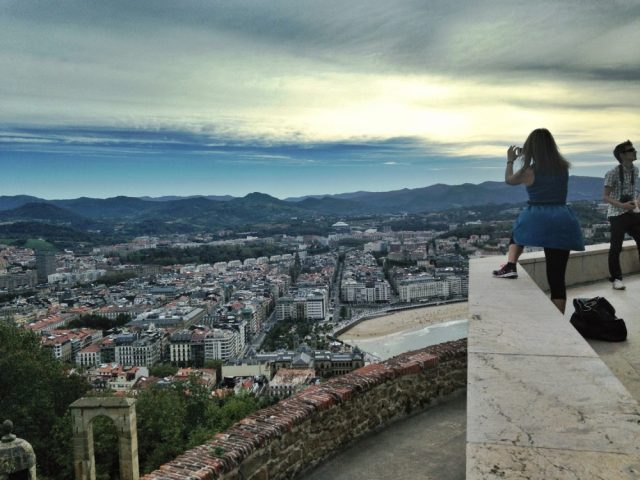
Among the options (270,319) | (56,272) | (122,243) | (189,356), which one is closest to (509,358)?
(189,356)

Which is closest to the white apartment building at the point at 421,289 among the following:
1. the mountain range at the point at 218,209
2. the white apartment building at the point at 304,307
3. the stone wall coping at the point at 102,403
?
the white apartment building at the point at 304,307

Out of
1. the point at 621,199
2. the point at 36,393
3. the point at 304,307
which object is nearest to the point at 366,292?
the point at 304,307

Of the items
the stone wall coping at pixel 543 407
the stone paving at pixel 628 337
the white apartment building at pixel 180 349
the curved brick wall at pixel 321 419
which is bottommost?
the white apartment building at pixel 180 349

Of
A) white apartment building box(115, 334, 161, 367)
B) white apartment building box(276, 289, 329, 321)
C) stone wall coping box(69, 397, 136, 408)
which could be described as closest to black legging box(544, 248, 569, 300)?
stone wall coping box(69, 397, 136, 408)

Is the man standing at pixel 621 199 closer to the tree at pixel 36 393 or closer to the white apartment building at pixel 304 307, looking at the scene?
the tree at pixel 36 393

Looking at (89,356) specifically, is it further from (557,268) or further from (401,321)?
(557,268)

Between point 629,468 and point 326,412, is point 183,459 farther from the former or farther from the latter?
point 629,468

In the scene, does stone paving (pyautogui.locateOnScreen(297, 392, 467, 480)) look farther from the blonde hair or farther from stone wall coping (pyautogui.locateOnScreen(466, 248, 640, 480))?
the blonde hair
